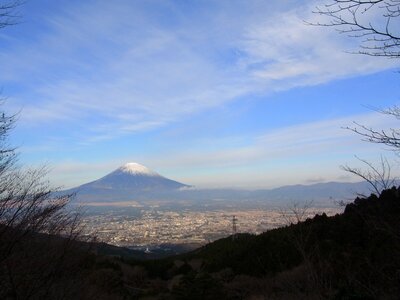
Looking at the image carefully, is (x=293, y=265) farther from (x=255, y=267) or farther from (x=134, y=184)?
(x=134, y=184)

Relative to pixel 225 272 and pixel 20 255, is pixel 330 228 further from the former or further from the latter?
pixel 20 255

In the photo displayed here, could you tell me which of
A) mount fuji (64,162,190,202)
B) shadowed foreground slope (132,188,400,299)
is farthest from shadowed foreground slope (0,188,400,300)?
mount fuji (64,162,190,202)

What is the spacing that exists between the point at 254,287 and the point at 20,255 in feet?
60.8

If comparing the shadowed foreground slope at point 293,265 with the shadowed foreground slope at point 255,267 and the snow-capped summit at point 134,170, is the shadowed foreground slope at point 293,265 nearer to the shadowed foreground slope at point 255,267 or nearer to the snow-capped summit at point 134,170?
the shadowed foreground slope at point 255,267

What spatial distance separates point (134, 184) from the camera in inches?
6850

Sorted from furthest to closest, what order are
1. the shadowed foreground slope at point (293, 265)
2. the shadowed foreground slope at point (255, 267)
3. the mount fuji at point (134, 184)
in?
the mount fuji at point (134, 184) < the shadowed foreground slope at point (293, 265) < the shadowed foreground slope at point (255, 267)

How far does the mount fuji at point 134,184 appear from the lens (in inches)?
5905

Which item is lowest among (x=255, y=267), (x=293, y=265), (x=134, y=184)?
(x=255, y=267)

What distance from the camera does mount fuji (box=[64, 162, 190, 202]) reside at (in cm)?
14999

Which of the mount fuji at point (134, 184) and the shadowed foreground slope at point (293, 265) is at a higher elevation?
the mount fuji at point (134, 184)

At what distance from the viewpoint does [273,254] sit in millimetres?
26359

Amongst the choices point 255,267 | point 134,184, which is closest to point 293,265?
point 255,267

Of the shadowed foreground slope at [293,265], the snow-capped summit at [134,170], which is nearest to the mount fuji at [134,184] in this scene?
the snow-capped summit at [134,170]

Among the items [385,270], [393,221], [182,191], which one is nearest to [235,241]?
[385,270]
